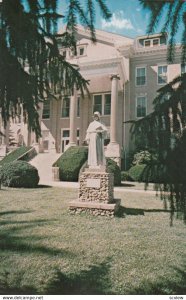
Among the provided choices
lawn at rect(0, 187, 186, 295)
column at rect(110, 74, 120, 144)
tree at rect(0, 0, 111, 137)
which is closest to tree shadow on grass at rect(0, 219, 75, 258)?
lawn at rect(0, 187, 186, 295)

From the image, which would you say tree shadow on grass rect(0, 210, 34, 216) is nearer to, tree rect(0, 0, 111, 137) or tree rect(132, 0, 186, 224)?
tree rect(0, 0, 111, 137)

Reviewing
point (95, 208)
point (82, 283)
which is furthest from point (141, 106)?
point (82, 283)

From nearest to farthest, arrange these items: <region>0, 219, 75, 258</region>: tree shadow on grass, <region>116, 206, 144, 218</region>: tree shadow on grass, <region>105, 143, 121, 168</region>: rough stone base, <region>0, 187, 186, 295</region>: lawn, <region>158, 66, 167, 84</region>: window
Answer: <region>0, 187, 186, 295</region>: lawn < <region>0, 219, 75, 258</region>: tree shadow on grass < <region>116, 206, 144, 218</region>: tree shadow on grass < <region>105, 143, 121, 168</region>: rough stone base < <region>158, 66, 167, 84</region>: window

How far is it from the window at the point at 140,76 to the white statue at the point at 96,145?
59.4 feet

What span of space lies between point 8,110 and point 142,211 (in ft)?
23.8

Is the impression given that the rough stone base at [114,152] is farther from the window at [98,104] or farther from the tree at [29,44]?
the tree at [29,44]

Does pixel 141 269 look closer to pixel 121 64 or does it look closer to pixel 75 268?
pixel 75 268

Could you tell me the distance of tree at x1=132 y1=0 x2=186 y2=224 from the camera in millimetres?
2258

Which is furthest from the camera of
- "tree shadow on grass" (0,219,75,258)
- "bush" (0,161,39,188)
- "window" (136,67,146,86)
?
"window" (136,67,146,86)

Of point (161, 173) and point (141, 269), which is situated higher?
point (161, 173)

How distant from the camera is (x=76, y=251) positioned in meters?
4.88

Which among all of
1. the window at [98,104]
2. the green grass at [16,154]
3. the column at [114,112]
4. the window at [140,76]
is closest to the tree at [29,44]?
the column at [114,112]

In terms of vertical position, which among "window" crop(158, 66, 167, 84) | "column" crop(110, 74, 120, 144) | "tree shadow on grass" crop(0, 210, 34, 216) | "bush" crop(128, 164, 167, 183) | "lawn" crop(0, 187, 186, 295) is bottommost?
"tree shadow on grass" crop(0, 210, 34, 216)

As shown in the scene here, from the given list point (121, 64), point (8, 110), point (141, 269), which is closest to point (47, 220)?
point (141, 269)
